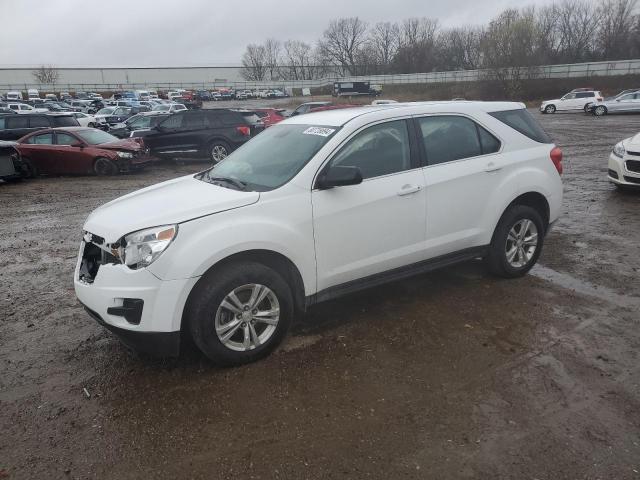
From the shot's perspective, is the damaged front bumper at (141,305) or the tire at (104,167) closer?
the damaged front bumper at (141,305)

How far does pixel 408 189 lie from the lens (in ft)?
13.7

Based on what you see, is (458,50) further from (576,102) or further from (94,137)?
(94,137)

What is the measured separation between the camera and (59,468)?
272cm

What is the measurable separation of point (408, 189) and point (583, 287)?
2.31 metres

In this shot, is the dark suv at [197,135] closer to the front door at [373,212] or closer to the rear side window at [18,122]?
the rear side window at [18,122]

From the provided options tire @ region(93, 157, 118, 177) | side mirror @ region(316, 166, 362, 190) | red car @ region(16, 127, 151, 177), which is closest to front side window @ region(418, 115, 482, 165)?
side mirror @ region(316, 166, 362, 190)

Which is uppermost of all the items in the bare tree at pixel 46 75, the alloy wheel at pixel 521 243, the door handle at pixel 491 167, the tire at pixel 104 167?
the bare tree at pixel 46 75

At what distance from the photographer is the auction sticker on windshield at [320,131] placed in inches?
161

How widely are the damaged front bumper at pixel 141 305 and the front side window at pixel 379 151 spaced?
165 cm

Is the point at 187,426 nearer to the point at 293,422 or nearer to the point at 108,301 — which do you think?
the point at 293,422

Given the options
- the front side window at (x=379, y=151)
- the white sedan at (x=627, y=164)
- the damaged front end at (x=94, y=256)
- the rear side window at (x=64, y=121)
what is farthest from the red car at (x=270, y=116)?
the damaged front end at (x=94, y=256)

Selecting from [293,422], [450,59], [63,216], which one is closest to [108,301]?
[293,422]

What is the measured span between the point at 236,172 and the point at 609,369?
11.0ft

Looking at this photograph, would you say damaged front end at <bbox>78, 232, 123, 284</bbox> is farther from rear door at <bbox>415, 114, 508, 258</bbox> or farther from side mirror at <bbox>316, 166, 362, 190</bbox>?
rear door at <bbox>415, 114, 508, 258</bbox>
